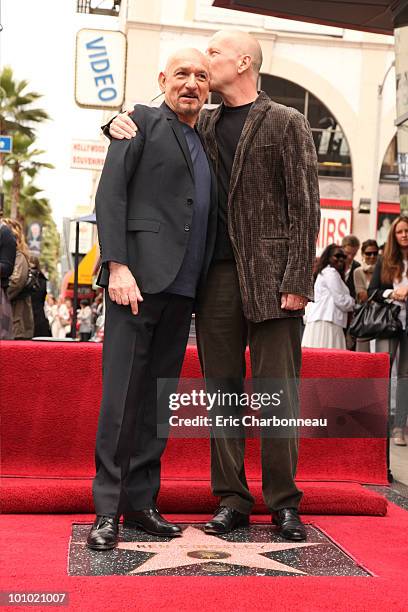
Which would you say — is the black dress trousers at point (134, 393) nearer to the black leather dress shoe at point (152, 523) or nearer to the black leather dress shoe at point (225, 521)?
the black leather dress shoe at point (152, 523)

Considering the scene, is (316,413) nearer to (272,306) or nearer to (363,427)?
(363,427)

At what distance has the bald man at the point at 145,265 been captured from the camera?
4.07 m

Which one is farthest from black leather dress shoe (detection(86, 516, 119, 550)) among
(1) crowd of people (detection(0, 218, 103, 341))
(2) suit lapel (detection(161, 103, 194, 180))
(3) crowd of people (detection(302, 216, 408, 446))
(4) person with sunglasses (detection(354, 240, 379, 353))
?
(4) person with sunglasses (detection(354, 240, 379, 353))

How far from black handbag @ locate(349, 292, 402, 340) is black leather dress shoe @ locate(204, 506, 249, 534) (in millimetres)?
3823

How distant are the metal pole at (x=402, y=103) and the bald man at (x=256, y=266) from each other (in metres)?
3.82

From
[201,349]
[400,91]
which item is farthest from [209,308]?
[400,91]

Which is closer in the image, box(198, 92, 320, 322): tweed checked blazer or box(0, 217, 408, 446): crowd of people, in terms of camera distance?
box(198, 92, 320, 322): tweed checked blazer

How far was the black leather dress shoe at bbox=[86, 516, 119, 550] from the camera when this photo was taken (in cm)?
392

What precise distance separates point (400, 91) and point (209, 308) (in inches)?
175

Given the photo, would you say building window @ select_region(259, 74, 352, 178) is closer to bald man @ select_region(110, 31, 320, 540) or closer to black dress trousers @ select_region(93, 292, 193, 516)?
bald man @ select_region(110, 31, 320, 540)

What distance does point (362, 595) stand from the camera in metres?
3.37

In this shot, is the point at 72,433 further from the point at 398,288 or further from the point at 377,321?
→ the point at 398,288

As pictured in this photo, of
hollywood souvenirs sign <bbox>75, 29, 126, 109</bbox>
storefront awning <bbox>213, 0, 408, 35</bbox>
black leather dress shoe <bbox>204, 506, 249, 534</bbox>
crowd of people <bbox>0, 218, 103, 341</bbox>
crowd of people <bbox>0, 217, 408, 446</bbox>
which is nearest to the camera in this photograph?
black leather dress shoe <bbox>204, 506, 249, 534</bbox>

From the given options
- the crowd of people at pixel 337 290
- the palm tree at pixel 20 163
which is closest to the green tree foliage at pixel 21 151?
the palm tree at pixel 20 163
